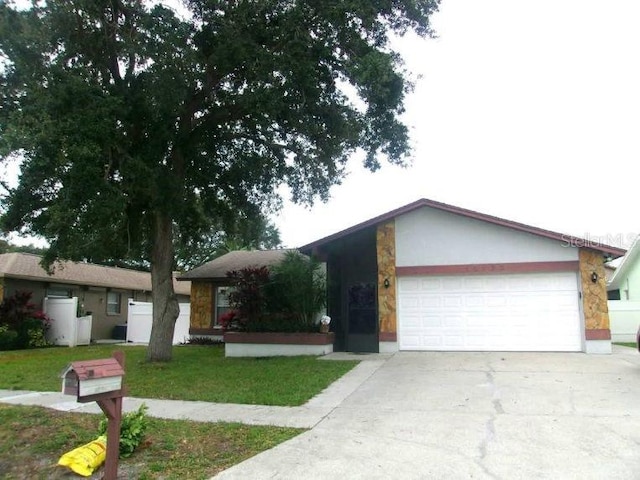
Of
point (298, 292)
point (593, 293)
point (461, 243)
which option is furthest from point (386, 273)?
point (593, 293)

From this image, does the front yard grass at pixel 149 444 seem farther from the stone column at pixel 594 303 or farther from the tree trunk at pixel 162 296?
the stone column at pixel 594 303

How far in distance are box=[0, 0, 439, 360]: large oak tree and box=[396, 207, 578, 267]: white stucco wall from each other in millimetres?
2479

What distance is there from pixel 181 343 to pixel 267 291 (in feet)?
24.7

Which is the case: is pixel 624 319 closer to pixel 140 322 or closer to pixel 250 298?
pixel 250 298

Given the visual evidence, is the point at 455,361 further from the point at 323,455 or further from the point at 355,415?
the point at 323,455

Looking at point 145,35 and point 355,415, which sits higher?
point 145,35

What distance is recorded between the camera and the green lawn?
9.50m

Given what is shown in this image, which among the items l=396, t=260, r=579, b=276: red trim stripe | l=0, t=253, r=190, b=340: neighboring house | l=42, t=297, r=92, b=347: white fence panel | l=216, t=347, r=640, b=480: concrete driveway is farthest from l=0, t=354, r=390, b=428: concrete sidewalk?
l=42, t=297, r=92, b=347: white fence panel

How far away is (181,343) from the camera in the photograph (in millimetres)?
22062

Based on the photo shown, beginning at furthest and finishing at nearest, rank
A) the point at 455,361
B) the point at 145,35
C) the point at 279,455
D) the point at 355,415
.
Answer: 1. the point at 455,361
2. the point at 145,35
3. the point at 355,415
4. the point at 279,455

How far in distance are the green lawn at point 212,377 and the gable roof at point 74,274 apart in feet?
19.1

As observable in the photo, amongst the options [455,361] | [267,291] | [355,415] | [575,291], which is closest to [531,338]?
[575,291]

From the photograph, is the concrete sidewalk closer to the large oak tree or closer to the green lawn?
the green lawn

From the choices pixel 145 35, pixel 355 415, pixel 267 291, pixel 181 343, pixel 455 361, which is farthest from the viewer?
pixel 181 343
